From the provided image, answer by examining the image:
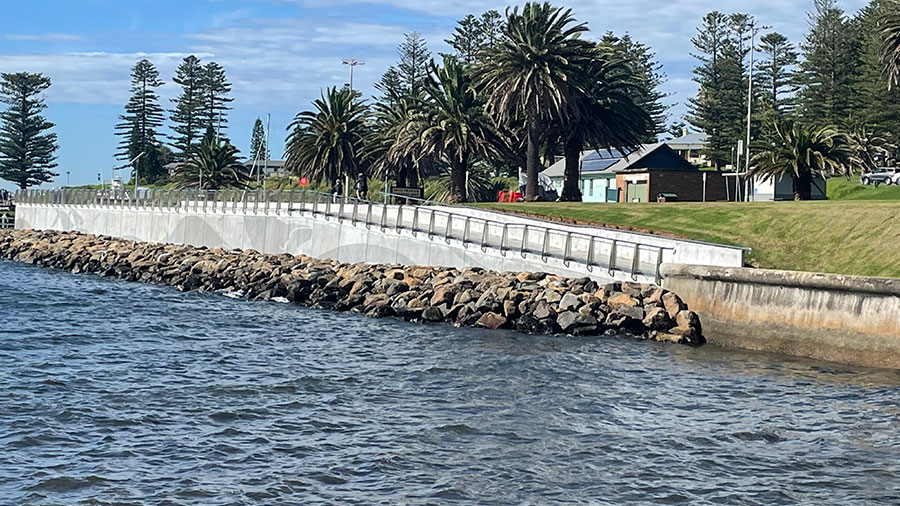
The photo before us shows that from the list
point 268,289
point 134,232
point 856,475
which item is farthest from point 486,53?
point 856,475

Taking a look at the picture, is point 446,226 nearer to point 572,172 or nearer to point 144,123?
point 572,172

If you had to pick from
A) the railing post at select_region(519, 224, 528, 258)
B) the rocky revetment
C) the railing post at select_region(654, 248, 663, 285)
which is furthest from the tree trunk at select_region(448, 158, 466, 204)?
the railing post at select_region(654, 248, 663, 285)

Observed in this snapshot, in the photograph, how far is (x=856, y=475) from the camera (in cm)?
1519

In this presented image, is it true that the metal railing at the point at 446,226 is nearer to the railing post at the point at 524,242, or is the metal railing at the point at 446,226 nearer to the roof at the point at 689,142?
the railing post at the point at 524,242

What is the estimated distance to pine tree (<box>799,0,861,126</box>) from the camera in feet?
325

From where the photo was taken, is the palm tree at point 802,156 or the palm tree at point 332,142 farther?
the palm tree at point 332,142

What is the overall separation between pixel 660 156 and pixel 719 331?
168 ft

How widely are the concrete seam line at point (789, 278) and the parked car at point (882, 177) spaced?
44.6m

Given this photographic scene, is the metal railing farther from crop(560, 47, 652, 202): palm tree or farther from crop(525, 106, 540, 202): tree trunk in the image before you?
crop(560, 47, 652, 202): palm tree

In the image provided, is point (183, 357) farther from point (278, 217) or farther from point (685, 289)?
point (278, 217)

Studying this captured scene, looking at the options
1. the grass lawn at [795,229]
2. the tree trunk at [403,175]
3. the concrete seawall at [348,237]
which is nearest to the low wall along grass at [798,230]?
the grass lawn at [795,229]

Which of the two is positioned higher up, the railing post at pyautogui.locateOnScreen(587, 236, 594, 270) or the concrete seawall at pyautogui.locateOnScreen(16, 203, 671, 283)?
the railing post at pyautogui.locateOnScreen(587, 236, 594, 270)

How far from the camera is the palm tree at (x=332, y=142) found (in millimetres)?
72000

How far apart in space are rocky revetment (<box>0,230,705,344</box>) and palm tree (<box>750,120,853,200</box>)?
745 inches
